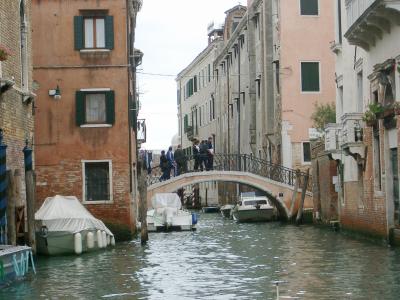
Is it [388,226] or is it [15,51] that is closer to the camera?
[15,51]

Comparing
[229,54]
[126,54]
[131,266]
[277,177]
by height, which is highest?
[229,54]

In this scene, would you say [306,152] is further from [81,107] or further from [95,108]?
[81,107]

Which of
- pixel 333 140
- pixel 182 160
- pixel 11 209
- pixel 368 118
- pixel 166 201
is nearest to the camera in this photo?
pixel 11 209

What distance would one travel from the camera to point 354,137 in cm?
2414

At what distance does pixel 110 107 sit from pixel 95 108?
50 centimetres

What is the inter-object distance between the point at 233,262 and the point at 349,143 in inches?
236

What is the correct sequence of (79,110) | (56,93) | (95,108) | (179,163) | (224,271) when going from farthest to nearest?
(179,163), (95,108), (79,110), (56,93), (224,271)

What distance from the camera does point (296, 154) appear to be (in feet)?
128

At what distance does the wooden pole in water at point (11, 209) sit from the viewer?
18031mm

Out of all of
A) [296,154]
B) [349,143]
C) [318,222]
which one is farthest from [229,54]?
[349,143]

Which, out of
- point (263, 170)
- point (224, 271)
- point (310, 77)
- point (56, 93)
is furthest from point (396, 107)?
point (263, 170)

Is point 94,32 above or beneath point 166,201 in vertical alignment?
above

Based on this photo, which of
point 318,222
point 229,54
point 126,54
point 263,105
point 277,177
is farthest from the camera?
point 229,54

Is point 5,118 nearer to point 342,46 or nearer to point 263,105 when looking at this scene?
point 342,46
